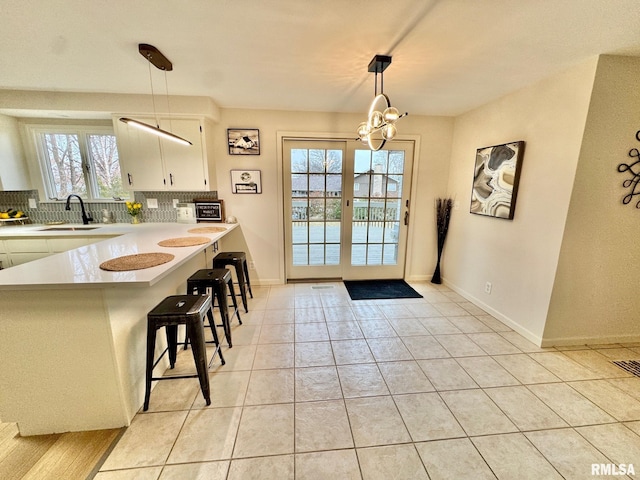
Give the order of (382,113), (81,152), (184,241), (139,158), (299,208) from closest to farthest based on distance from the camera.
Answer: (382,113) → (184,241) → (139,158) → (81,152) → (299,208)

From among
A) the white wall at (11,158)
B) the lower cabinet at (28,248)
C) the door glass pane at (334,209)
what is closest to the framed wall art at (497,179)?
the door glass pane at (334,209)

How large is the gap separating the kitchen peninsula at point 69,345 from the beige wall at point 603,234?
121 inches

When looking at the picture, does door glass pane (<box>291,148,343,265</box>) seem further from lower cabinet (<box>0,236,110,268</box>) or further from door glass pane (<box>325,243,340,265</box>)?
lower cabinet (<box>0,236,110,268</box>)

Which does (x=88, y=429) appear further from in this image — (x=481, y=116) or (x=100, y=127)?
(x=481, y=116)

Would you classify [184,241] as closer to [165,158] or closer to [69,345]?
[69,345]

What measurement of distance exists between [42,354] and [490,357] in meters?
3.05

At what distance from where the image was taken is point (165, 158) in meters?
2.98

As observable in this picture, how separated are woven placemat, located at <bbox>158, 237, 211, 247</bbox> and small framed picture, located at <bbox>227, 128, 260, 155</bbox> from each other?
1444 mm

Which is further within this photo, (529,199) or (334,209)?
(334,209)

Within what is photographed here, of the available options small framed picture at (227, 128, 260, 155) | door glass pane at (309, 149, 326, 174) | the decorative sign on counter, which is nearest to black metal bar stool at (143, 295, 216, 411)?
the decorative sign on counter

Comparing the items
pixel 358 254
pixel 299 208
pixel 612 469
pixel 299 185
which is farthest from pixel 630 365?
pixel 299 185

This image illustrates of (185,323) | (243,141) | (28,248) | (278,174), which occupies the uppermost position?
(243,141)

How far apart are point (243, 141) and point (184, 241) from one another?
5.44 ft

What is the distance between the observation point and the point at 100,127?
3.16 m
